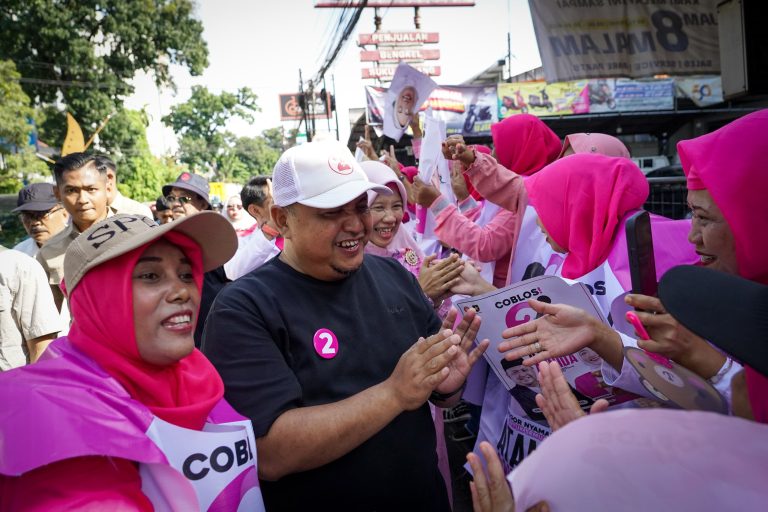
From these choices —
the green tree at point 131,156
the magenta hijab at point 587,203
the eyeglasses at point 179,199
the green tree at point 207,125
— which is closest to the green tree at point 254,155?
the green tree at point 207,125

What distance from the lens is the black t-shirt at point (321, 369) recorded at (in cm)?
155

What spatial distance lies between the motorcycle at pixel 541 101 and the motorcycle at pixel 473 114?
174 cm

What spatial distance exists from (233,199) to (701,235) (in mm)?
5823

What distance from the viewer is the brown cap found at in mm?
1348

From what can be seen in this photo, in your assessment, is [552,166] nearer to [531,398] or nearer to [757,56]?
[531,398]

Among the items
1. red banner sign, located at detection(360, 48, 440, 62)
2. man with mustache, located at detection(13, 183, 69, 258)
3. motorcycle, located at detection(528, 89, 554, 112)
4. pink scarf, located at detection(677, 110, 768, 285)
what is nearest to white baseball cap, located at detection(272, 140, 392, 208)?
pink scarf, located at detection(677, 110, 768, 285)

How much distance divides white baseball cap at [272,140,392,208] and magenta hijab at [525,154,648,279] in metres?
0.98

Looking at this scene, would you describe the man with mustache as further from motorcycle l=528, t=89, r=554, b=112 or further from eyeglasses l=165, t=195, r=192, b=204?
motorcycle l=528, t=89, r=554, b=112

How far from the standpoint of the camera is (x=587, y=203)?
2.24 metres

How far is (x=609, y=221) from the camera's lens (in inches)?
84.7

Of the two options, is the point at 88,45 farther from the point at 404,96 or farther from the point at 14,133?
the point at 404,96

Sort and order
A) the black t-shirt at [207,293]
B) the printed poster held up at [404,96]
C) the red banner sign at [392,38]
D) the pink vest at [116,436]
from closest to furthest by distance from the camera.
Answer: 1. the pink vest at [116,436]
2. the black t-shirt at [207,293]
3. the printed poster held up at [404,96]
4. the red banner sign at [392,38]

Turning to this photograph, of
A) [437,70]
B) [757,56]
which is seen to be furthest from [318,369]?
[437,70]

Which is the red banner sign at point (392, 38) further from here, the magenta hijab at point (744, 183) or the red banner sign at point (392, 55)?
the magenta hijab at point (744, 183)
